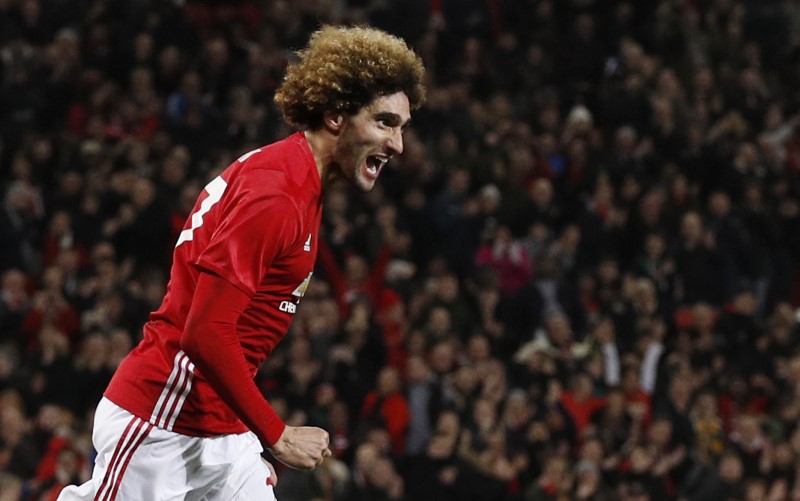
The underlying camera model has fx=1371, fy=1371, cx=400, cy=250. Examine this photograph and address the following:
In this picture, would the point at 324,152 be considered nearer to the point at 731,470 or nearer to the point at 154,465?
the point at 154,465

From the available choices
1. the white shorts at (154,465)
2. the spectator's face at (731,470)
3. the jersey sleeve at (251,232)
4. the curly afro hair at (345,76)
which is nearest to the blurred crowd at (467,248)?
the spectator's face at (731,470)

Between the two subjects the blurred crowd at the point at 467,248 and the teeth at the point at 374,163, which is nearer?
the teeth at the point at 374,163

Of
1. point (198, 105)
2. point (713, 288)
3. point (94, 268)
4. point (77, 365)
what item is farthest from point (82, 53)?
point (713, 288)

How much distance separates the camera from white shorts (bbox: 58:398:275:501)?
4.10 metres

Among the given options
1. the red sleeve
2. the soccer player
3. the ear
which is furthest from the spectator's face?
the red sleeve

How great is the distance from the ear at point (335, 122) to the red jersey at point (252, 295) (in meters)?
0.09

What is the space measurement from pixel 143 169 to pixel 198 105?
138 cm

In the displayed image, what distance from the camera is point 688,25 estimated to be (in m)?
16.9

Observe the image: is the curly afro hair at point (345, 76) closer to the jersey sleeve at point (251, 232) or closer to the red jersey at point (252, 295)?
the red jersey at point (252, 295)

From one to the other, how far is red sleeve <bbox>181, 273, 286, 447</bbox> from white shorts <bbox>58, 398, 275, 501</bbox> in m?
0.44

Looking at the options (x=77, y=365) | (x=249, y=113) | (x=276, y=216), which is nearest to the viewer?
(x=276, y=216)

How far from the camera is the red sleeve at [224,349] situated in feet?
12.1

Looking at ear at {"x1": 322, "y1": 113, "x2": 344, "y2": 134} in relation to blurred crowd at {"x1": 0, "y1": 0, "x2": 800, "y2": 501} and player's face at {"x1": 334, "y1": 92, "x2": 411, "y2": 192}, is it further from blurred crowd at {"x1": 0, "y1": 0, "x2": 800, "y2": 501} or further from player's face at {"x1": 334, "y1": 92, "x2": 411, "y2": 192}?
blurred crowd at {"x1": 0, "y1": 0, "x2": 800, "y2": 501}

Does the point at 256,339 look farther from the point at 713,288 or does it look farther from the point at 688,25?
the point at 688,25
